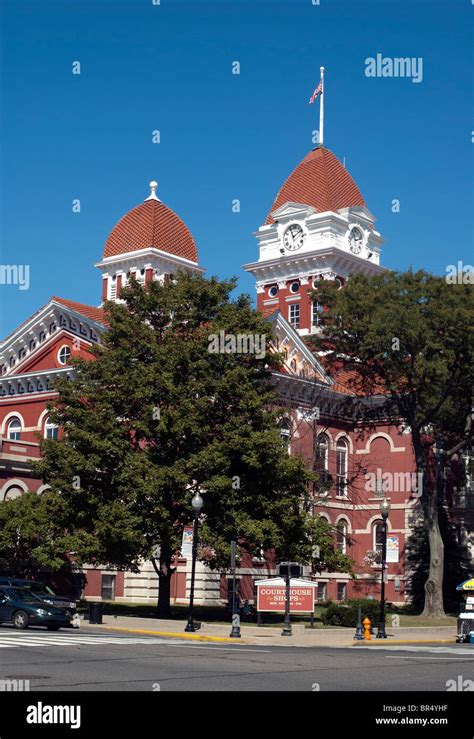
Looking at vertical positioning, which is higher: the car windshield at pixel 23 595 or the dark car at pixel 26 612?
the car windshield at pixel 23 595

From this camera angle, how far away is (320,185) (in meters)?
78.1

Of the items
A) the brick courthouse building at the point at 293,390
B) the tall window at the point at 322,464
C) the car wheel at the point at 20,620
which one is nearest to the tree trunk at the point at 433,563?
the brick courthouse building at the point at 293,390

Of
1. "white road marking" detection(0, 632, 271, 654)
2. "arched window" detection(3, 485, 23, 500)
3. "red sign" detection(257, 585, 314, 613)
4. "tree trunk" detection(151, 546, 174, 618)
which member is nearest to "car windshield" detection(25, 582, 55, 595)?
"tree trunk" detection(151, 546, 174, 618)

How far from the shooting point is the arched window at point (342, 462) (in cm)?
6103

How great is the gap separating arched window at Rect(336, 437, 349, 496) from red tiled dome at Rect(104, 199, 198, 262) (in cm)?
2122

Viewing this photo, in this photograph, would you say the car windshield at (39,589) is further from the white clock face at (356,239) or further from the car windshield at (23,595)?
the white clock face at (356,239)

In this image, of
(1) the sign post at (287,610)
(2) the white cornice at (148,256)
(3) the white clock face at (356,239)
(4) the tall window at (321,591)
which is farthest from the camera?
(3) the white clock face at (356,239)

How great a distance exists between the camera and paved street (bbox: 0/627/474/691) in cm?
1603

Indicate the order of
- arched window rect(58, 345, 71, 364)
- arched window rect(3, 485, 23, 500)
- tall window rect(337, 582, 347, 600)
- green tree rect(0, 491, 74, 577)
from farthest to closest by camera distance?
tall window rect(337, 582, 347, 600), arched window rect(58, 345, 71, 364), arched window rect(3, 485, 23, 500), green tree rect(0, 491, 74, 577)

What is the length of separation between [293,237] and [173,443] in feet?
135

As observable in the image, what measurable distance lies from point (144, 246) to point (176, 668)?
57737 millimetres

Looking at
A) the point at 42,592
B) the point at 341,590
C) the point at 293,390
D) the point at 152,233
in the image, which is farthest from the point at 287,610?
the point at 152,233

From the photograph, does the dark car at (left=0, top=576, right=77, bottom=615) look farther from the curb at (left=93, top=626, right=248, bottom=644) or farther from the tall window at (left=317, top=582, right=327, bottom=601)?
the tall window at (left=317, top=582, right=327, bottom=601)
